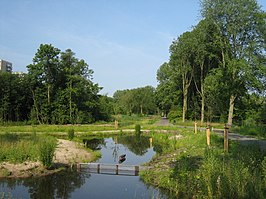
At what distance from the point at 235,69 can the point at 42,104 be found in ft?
109

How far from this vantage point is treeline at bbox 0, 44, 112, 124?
160ft

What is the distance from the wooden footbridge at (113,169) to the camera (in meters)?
15.0

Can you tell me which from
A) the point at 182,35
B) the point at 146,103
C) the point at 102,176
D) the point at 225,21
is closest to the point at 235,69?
the point at 225,21

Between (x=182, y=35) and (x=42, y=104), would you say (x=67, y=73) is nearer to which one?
(x=42, y=104)

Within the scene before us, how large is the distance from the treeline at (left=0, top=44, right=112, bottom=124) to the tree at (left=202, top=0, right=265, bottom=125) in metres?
26.9

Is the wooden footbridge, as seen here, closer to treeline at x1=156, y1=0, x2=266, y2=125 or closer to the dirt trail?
the dirt trail

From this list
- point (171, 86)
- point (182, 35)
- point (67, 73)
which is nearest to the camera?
point (182, 35)

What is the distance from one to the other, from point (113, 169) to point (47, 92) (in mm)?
38512

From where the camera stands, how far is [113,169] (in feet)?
50.5

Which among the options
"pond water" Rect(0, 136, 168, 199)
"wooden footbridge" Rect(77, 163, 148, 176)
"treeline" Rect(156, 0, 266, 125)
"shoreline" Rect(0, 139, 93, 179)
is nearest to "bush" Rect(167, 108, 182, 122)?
"treeline" Rect(156, 0, 266, 125)

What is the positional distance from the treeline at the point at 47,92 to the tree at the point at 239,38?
2688 cm

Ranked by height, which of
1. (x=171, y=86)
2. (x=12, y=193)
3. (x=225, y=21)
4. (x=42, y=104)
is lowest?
(x=12, y=193)

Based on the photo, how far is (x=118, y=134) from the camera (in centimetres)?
3519

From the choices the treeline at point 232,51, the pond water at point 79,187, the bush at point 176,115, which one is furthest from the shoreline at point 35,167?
the bush at point 176,115
